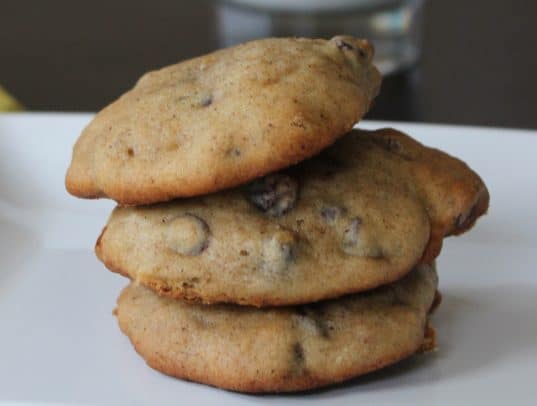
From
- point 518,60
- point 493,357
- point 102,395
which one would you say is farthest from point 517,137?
point 518,60

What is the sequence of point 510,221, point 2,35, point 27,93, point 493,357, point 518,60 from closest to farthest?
point 493,357, point 510,221, point 27,93, point 518,60, point 2,35

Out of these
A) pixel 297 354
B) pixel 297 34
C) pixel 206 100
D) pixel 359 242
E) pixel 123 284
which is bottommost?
pixel 297 34

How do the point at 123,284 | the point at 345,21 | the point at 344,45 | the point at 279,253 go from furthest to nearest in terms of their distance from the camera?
the point at 345,21 < the point at 123,284 < the point at 344,45 < the point at 279,253

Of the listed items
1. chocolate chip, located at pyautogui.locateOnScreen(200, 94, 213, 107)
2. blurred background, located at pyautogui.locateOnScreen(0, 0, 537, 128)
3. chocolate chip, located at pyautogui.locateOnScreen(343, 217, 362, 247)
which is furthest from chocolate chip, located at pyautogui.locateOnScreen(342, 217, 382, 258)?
blurred background, located at pyautogui.locateOnScreen(0, 0, 537, 128)

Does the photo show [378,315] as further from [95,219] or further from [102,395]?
[95,219]

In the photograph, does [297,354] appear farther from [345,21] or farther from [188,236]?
[345,21]

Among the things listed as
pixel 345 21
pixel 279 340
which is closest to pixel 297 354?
pixel 279 340
